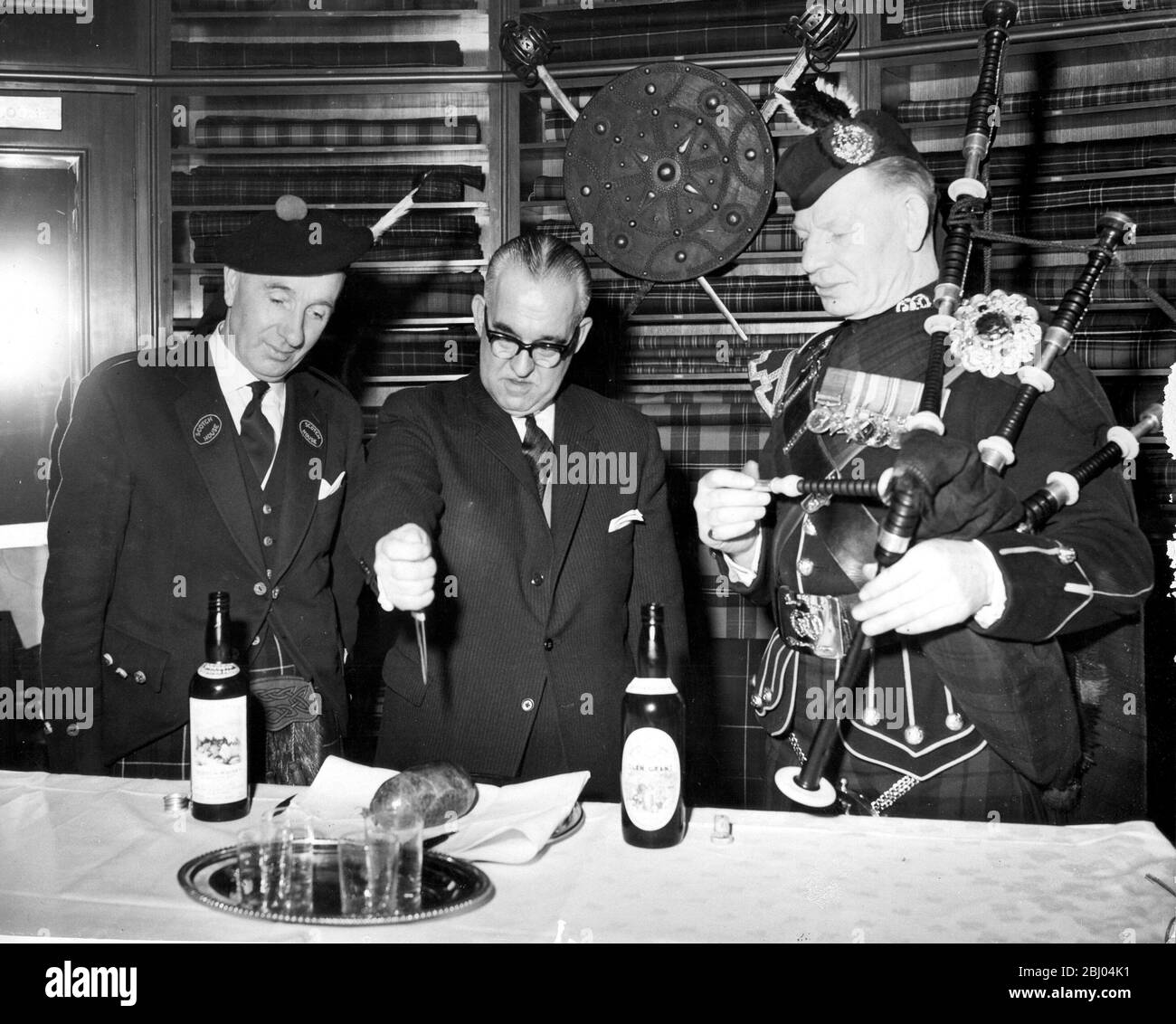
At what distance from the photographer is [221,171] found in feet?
13.1

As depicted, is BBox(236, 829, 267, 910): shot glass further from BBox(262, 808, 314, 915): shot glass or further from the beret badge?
the beret badge

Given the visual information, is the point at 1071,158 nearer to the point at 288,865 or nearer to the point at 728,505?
the point at 728,505

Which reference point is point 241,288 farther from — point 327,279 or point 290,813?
point 290,813

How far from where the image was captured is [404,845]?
56.4 inches

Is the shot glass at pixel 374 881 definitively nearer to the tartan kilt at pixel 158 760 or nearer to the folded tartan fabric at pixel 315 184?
the tartan kilt at pixel 158 760

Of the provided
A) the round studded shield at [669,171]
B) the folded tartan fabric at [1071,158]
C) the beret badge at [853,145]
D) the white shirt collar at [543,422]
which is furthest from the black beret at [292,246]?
the folded tartan fabric at [1071,158]

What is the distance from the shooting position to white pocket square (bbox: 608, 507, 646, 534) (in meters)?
2.45

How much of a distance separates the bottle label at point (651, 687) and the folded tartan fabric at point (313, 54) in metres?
2.99

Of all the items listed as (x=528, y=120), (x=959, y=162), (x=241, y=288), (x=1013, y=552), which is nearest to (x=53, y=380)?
(x=241, y=288)

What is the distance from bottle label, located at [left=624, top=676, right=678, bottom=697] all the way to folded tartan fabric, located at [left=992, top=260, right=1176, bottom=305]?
233 cm

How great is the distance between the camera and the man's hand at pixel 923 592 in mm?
1527

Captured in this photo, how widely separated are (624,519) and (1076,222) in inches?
78.1

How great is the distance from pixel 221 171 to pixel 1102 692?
332 centimetres

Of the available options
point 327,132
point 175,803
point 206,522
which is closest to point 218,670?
point 175,803
